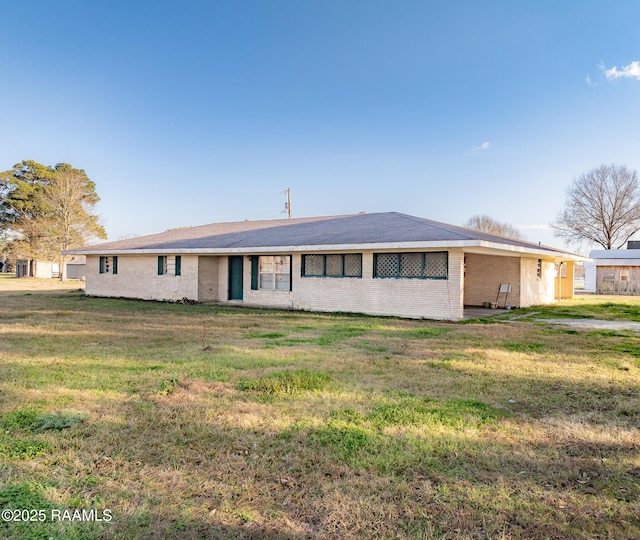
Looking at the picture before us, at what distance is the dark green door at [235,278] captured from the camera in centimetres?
1734

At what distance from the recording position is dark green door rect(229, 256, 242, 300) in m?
Answer: 17.3

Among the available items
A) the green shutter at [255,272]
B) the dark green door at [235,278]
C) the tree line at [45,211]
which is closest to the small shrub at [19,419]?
the green shutter at [255,272]

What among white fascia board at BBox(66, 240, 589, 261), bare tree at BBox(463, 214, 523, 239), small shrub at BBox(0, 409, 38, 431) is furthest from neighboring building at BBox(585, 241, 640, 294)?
small shrub at BBox(0, 409, 38, 431)

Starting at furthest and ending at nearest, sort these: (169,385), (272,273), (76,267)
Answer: (76,267), (272,273), (169,385)

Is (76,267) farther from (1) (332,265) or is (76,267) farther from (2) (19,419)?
(2) (19,419)

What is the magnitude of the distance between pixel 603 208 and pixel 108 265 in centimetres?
4377

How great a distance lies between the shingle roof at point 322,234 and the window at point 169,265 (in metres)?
0.57

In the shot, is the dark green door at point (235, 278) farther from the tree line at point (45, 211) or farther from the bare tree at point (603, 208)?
the bare tree at point (603, 208)

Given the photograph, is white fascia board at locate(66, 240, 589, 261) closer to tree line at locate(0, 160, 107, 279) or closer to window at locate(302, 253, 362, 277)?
window at locate(302, 253, 362, 277)

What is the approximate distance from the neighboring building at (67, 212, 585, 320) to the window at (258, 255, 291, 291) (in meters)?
0.04

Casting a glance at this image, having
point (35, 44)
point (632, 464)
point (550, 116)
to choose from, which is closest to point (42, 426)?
point (632, 464)

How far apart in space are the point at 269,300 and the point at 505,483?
535 inches

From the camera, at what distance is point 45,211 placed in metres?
43.5

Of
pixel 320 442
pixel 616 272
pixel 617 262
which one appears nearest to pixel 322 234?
pixel 320 442
